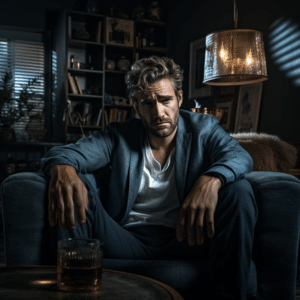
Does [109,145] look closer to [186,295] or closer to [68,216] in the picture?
[68,216]

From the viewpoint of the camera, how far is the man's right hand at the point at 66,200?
119 centimetres

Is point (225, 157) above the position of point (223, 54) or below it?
below

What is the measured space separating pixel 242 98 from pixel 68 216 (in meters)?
3.40

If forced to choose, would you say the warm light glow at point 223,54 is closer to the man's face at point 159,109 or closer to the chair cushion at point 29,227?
the man's face at point 159,109

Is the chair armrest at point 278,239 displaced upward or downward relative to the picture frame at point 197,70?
downward

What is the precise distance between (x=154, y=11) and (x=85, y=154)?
453cm

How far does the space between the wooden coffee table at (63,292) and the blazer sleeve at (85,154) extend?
1.78ft

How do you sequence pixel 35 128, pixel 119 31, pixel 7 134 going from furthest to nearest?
pixel 119 31 → pixel 35 128 → pixel 7 134

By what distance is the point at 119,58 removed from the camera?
18.4 ft

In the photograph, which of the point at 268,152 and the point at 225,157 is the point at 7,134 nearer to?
the point at 268,152

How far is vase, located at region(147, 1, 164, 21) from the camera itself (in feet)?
→ 18.2

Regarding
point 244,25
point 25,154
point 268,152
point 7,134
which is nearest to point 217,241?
point 268,152

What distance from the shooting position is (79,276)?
2.53 feet

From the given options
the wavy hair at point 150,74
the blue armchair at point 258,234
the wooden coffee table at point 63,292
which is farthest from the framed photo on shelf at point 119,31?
the wooden coffee table at point 63,292
